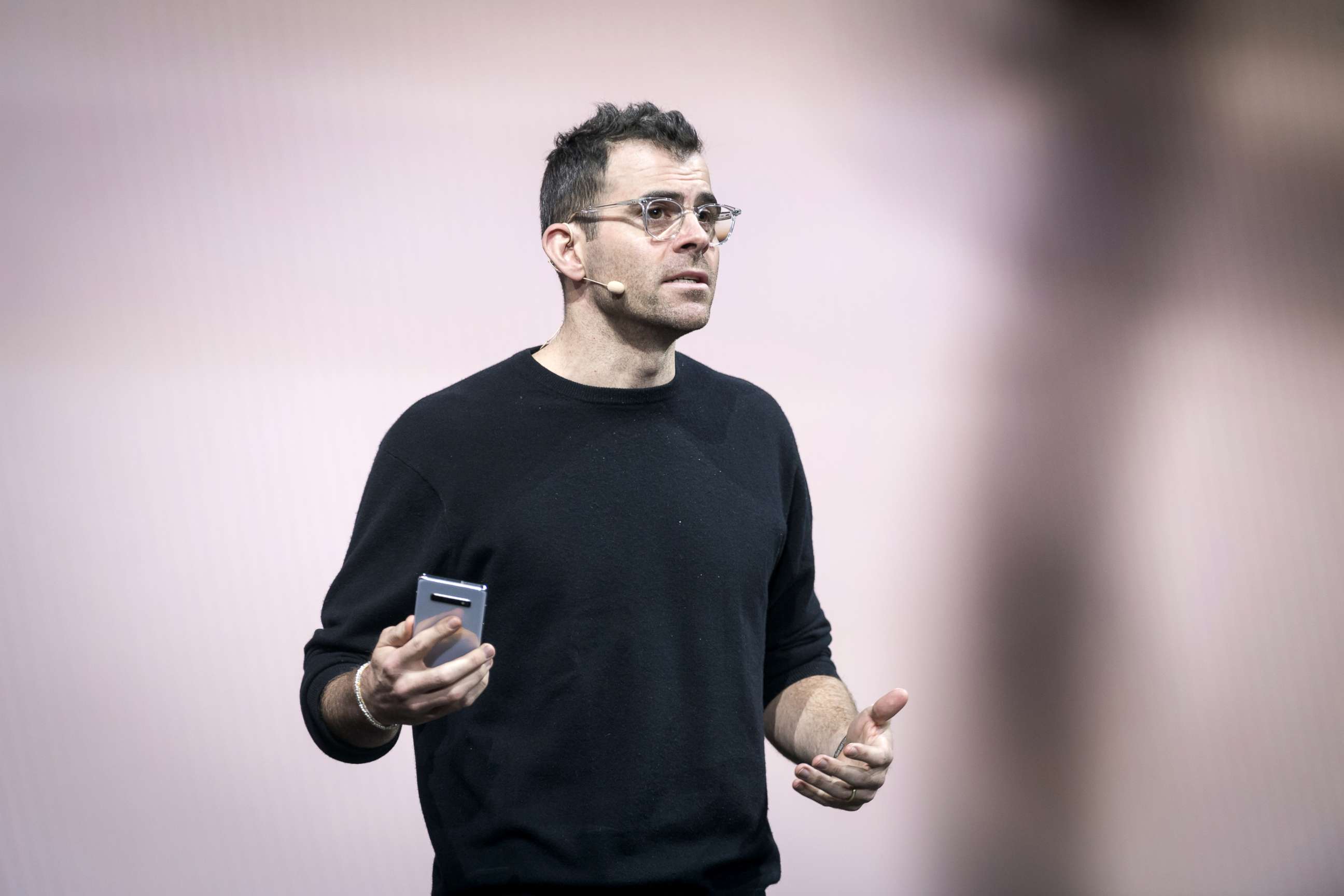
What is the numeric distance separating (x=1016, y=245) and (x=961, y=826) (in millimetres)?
1379

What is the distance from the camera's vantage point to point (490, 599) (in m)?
1.44

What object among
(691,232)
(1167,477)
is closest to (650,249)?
(691,232)

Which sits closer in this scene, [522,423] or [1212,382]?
[522,423]

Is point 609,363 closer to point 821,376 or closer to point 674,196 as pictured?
point 674,196

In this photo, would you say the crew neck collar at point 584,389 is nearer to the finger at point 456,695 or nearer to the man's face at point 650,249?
the man's face at point 650,249

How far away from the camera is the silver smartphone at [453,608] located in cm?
113

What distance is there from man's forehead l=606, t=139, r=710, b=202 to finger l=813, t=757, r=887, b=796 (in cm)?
79

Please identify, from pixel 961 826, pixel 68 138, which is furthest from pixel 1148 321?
pixel 68 138

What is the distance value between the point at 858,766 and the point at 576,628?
0.38m

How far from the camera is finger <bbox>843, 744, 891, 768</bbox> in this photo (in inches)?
53.5

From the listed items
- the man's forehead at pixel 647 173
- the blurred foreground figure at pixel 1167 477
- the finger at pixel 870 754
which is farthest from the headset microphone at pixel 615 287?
the blurred foreground figure at pixel 1167 477

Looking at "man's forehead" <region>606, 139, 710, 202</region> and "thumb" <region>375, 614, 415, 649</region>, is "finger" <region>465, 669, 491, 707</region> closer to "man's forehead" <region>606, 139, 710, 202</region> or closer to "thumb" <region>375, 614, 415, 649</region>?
"thumb" <region>375, 614, 415, 649</region>

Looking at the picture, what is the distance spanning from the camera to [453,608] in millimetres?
1140

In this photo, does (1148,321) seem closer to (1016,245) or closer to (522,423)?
(1016,245)
